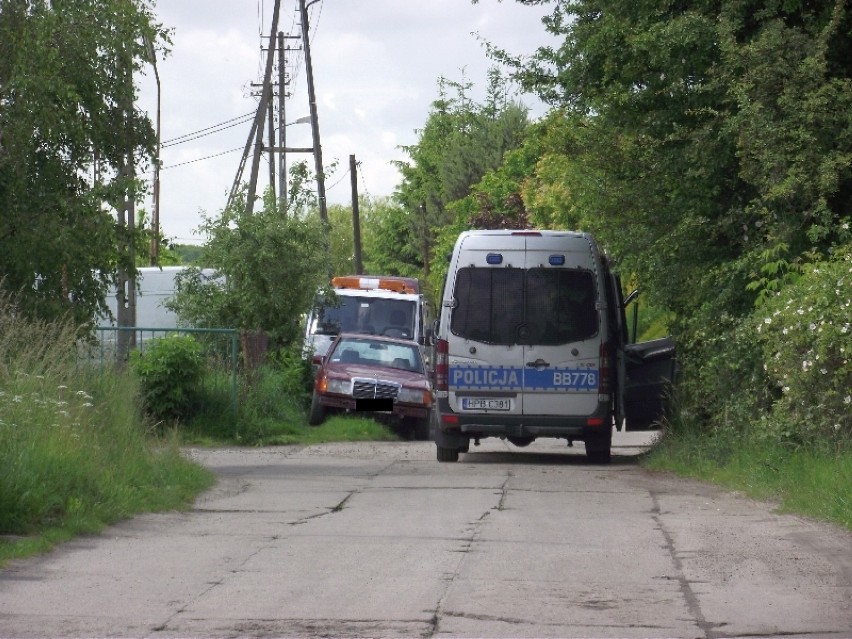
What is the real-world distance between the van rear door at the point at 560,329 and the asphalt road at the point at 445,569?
3009 mm

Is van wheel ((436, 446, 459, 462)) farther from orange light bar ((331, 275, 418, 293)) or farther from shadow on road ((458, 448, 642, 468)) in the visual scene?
orange light bar ((331, 275, 418, 293))

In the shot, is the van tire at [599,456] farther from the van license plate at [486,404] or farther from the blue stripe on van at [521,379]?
the van license plate at [486,404]

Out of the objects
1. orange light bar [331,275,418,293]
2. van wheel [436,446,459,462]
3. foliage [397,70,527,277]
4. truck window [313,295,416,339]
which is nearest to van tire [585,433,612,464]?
van wheel [436,446,459,462]

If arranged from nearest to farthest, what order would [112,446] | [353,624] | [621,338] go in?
[353,624], [112,446], [621,338]

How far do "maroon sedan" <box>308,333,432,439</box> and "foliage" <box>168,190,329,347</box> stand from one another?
2272mm

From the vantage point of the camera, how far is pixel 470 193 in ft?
225

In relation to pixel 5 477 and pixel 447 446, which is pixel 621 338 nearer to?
pixel 447 446

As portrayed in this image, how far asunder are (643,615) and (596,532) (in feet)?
10.3

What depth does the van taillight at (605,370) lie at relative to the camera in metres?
16.2

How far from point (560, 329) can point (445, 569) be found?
27.4 ft

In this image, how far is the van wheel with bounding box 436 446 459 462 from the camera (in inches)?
669

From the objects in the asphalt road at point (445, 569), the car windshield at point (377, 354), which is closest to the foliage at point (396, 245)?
the car windshield at point (377, 354)

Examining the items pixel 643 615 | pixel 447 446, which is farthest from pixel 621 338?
pixel 643 615

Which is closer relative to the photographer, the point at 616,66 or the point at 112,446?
the point at 112,446
